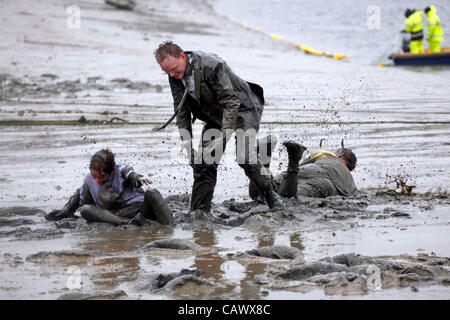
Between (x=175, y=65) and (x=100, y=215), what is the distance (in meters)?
1.56

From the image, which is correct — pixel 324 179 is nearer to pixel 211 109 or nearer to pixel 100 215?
pixel 211 109

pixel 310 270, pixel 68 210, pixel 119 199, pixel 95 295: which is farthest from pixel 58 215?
pixel 310 270

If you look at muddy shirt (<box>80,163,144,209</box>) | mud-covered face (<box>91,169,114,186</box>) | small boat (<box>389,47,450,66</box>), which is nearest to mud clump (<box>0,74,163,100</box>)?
small boat (<box>389,47,450,66</box>)

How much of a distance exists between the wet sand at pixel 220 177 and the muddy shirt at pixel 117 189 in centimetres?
29

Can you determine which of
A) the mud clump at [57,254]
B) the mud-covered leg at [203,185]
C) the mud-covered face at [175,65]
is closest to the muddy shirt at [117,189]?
the mud-covered leg at [203,185]

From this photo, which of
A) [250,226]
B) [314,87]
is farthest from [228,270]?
[314,87]

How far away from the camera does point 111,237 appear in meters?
7.38

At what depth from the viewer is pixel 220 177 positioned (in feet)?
33.6

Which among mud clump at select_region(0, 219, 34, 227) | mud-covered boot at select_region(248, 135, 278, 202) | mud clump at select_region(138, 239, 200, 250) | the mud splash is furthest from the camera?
mud-covered boot at select_region(248, 135, 278, 202)

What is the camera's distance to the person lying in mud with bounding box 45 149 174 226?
7516 millimetres

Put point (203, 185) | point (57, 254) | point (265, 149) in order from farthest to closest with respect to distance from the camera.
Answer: point (265, 149) < point (203, 185) < point (57, 254)

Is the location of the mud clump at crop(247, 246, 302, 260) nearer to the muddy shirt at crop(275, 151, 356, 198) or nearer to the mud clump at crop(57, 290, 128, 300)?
the mud clump at crop(57, 290, 128, 300)

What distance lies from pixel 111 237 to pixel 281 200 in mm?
1842

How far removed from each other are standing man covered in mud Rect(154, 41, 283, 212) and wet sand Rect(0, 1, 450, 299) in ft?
1.31
